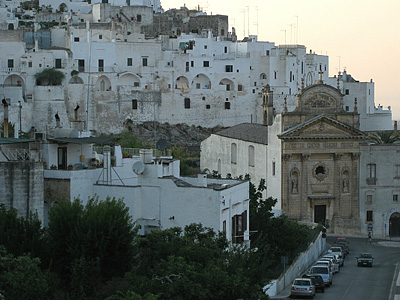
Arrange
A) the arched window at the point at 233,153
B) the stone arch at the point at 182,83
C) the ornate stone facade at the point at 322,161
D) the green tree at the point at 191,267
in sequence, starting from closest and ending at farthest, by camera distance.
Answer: the green tree at the point at 191,267
the ornate stone facade at the point at 322,161
the arched window at the point at 233,153
the stone arch at the point at 182,83

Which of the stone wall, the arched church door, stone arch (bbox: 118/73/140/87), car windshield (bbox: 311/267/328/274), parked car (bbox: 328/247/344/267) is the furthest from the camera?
stone arch (bbox: 118/73/140/87)

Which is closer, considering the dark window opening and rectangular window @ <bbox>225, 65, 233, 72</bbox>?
the dark window opening

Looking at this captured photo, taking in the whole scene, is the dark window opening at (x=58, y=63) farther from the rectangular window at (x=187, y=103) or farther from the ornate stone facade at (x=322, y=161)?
the ornate stone facade at (x=322, y=161)

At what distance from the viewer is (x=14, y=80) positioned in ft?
271

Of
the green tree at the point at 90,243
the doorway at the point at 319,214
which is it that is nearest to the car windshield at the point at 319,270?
the green tree at the point at 90,243

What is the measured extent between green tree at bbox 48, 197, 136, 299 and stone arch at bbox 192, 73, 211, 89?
65.2m

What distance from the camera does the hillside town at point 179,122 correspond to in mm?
32000

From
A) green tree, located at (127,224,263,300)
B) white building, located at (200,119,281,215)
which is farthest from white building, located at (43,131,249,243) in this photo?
white building, located at (200,119,281,215)

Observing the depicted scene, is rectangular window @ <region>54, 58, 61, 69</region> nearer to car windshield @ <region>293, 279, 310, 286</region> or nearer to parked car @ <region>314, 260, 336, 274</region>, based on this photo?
parked car @ <region>314, 260, 336, 274</region>

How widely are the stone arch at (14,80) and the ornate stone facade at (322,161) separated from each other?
1316 inches

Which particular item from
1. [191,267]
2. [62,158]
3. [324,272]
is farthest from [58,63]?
[191,267]

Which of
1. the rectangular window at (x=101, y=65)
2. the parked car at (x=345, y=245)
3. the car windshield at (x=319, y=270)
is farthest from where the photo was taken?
the rectangular window at (x=101, y=65)

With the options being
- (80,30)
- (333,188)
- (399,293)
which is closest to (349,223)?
(333,188)

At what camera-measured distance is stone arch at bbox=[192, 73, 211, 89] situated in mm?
93750
